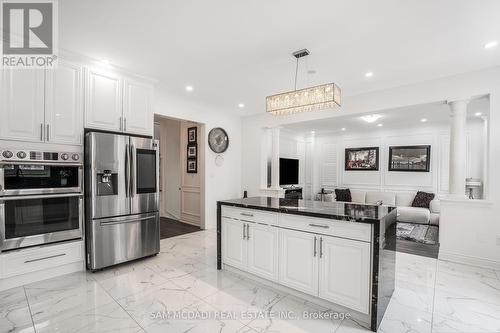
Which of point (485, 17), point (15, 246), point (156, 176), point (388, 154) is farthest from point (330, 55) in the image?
point (388, 154)

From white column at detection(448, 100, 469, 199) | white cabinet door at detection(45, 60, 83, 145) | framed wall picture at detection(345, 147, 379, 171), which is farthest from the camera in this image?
framed wall picture at detection(345, 147, 379, 171)

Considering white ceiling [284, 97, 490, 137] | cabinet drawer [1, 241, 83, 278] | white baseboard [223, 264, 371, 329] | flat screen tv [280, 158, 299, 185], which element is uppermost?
white ceiling [284, 97, 490, 137]

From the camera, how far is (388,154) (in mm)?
6859

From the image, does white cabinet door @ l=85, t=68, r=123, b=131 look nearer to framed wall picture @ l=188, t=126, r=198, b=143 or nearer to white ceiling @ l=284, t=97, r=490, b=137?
framed wall picture @ l=188, t=126, r=198, b=143

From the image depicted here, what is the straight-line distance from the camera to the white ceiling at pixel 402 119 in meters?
4.40

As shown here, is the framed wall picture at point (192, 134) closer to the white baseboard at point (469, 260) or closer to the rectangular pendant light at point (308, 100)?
Answer: the rectangular pendant light at point (308, 100)

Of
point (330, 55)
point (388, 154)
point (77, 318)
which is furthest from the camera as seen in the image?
point (388, 154)

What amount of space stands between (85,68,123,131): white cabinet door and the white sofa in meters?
5.95

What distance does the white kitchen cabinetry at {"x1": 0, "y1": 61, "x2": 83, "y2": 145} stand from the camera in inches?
98.6

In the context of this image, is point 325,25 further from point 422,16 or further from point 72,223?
point 72,223

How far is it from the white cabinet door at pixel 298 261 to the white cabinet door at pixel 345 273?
0.27 ft

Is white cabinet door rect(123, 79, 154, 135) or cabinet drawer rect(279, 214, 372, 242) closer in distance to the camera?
cabinet drawer rect(279, 214, 372, 242)

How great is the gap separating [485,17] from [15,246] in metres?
4.97

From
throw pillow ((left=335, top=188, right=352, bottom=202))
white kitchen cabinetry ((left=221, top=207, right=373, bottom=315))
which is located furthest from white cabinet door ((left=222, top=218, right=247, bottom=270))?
throw pillow ((left=335, top=188, right=352, bottom=202))
